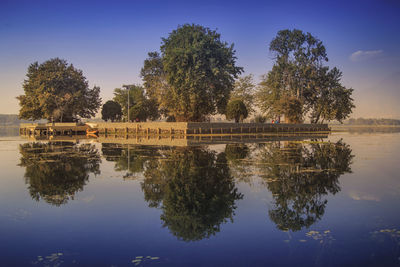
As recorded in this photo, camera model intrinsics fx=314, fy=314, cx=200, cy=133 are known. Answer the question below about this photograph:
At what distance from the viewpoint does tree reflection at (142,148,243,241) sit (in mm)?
7170

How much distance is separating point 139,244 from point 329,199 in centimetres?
603

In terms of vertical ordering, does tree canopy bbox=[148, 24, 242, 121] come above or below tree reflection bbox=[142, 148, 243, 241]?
above

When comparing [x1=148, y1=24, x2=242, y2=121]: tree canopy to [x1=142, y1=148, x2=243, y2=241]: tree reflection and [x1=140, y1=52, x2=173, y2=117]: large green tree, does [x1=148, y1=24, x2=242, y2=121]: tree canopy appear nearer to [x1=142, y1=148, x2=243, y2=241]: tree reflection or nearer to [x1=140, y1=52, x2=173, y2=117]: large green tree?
[x1=140, y1=52, x2=173, y2=117]: large green tree

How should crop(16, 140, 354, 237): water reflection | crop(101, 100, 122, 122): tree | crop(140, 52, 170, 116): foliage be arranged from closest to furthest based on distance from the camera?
crop(16, 140, 354, 237): water reflection → crop(140, 52, 170, 116): foliage → crop(101, 100, 122, 122): tree

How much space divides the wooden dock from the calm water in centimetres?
3958

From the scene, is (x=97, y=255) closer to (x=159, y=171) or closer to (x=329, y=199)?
(x=329, y=199)

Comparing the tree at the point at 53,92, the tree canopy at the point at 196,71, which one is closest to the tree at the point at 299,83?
the tree canopy at the point at 196,71

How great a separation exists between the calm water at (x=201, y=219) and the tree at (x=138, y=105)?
55.6 m

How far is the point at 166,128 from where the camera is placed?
5488 cm

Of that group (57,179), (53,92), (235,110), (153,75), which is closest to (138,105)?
(153,75)

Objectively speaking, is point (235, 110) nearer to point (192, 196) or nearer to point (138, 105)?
point (138, 105)

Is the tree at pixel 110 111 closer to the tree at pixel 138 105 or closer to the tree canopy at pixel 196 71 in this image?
the tree at pixel 138 105

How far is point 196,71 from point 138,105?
26.0m

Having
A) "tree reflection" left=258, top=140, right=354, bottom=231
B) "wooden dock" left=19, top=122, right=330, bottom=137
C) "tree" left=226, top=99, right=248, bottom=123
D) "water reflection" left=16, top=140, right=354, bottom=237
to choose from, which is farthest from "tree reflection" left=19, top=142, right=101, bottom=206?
"tree" left=226, top=99, right=248, bottom=123
